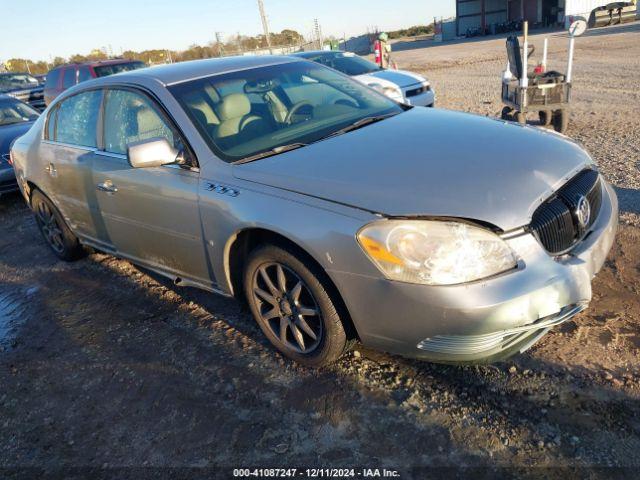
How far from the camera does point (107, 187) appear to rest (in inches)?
144

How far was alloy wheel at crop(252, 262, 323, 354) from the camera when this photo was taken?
2748 mm

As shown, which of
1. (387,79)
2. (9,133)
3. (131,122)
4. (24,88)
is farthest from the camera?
(24,88)

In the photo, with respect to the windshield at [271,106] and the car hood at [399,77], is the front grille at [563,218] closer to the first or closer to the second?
the windshield at [271,106]

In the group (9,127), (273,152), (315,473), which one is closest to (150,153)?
(273,152)

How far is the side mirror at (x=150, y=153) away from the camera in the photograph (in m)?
2.99

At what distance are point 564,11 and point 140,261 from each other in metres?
43.2

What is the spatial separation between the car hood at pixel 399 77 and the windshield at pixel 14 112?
629cm

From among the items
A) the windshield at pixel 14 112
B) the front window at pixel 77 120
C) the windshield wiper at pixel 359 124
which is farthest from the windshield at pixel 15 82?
the windshield wiper at pixel 359 124

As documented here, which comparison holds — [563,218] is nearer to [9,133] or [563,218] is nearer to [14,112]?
[9,133]

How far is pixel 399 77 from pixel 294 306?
7.94m

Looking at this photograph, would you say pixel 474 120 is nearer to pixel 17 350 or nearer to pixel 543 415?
pixel 543 415

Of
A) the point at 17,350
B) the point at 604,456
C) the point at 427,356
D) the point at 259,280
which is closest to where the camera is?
the point at 604,456

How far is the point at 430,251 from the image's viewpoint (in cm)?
224

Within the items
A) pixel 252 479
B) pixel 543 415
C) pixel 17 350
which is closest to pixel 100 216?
pixel 17 350
